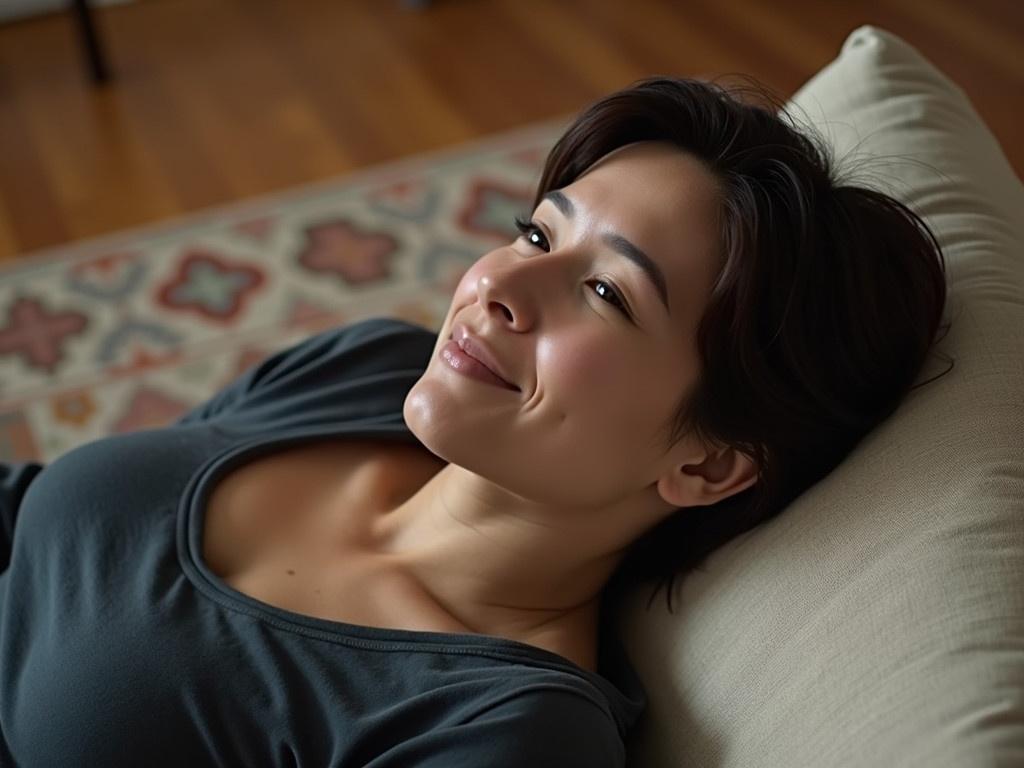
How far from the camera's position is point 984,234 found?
1.19 metres

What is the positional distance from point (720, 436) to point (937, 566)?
0.67 feet

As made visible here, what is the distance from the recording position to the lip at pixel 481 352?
3.50 feet

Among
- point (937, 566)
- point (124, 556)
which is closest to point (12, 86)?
point (124, 556)

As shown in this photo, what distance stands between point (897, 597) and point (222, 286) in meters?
1.61

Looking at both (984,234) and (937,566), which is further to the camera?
(984,234)

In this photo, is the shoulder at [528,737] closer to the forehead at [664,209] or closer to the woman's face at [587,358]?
the woman's face at [587,358]

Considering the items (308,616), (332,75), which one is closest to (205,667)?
(308,616)

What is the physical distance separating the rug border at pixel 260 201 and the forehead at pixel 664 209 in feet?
4.82

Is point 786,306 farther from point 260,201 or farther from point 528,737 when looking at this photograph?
point 260,201

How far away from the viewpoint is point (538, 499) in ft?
3.61

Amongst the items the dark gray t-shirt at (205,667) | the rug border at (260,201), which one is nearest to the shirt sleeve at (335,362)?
the dark gray t-shirt at (205,667)

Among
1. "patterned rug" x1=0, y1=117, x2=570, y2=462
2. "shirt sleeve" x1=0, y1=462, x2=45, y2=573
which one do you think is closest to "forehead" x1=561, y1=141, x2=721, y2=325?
"shirt sleeve" x1=0, y1=462, x2=45, y2=573

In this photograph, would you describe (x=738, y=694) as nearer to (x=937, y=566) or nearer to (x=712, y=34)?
(x=937, y=566)

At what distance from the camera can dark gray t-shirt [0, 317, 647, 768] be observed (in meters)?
1.00
